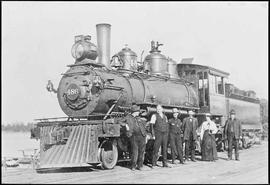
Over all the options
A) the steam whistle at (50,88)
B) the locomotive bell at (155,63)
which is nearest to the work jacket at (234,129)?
the locomotive bell at (155,63)

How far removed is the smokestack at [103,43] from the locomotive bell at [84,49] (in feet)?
2.19

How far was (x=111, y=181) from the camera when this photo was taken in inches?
276

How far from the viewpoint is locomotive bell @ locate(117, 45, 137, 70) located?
40.2 feet

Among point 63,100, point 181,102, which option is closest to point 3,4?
point 63,100

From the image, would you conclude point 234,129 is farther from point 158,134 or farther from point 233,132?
point 158,134

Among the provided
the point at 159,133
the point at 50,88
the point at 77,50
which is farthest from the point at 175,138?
the point at 50,88

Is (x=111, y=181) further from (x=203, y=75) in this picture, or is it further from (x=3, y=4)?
(x=203, y=75)

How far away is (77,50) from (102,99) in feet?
5.04

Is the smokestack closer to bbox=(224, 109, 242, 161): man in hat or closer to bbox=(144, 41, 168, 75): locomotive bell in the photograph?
bbox=(144, 41, 168, 75): locomotive bell

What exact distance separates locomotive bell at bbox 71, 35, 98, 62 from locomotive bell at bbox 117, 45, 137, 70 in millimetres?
1886

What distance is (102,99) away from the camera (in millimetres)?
10000

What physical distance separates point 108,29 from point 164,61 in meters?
2.88

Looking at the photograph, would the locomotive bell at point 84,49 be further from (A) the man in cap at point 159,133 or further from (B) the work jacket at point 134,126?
(A) the man in cap at point 159,133

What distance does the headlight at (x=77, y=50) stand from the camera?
10.3 m
